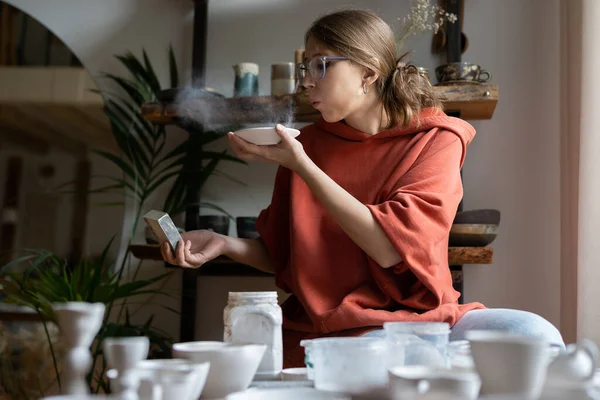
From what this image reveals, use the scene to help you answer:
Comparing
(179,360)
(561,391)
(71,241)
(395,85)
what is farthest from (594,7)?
(71,241)

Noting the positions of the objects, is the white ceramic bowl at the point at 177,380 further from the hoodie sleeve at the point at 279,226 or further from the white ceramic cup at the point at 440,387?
the hoodie sleeve at the point at 279,226

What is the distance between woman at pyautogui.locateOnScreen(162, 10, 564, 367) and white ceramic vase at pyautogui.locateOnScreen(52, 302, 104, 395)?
836mm

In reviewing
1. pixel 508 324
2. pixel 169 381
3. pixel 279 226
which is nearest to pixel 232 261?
pixel 279 226

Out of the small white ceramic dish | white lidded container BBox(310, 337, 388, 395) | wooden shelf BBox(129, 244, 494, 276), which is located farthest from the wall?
white lidded container BBox(310, 337, 388, 395)

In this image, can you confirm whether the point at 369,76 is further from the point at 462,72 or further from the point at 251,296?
the point at 251,296

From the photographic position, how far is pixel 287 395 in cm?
89

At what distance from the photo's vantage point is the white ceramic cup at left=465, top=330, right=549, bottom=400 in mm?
716

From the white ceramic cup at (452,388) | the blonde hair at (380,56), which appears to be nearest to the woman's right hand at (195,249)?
the blonde hair at (380,56)

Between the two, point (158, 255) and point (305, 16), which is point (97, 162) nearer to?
point (158, 255)

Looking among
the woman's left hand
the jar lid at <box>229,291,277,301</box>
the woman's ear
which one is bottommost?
the jar lid at <box>229,291,277,301</box>

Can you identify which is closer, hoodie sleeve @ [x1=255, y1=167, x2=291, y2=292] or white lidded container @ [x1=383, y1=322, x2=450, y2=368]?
white lidded container @ [x1=383, y1=322, x2=450, y2=368]

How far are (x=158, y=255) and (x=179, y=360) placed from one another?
144 centimetres

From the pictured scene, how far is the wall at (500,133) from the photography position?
234cm

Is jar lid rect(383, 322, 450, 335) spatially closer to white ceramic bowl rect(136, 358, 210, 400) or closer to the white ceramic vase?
white ceramic bowl rect(136, 358, 210, 400)
